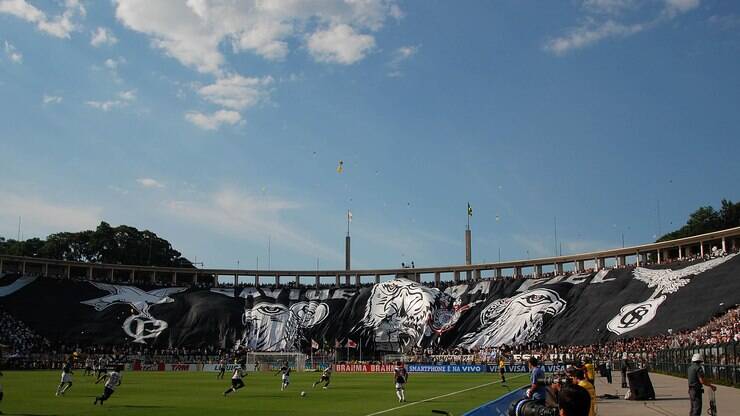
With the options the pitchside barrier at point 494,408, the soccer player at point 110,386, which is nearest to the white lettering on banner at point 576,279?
the soccer player at point 110,386

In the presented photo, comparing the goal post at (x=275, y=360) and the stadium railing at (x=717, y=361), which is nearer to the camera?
the stadium railing at (x=717, y=361)

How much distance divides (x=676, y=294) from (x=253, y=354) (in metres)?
50.1

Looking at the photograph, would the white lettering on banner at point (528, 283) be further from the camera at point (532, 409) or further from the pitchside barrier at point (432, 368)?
the camera at point (532, 409)

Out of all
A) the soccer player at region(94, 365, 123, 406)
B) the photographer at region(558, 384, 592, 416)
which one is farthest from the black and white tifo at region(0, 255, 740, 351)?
the photographer at region(558, 384, 592, 416)

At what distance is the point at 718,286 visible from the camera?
77.2 m

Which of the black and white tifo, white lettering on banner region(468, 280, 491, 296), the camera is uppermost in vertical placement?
white lettering on banner region(468, 280, 491, 296)

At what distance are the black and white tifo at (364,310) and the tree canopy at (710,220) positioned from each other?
177 feet

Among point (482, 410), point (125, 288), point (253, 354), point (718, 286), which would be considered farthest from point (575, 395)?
point (125, 288)

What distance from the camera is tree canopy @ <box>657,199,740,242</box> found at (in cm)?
14266

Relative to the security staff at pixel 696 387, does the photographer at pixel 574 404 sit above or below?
above

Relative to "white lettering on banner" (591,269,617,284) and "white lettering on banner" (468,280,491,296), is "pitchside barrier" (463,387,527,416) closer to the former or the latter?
"white lettering on banner" (591,269,617,284)

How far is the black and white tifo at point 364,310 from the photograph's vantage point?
3398 inches

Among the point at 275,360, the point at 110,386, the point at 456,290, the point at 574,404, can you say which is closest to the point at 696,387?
the point at 574,404

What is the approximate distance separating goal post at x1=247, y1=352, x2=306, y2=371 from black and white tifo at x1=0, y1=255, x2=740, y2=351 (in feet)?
34.7
